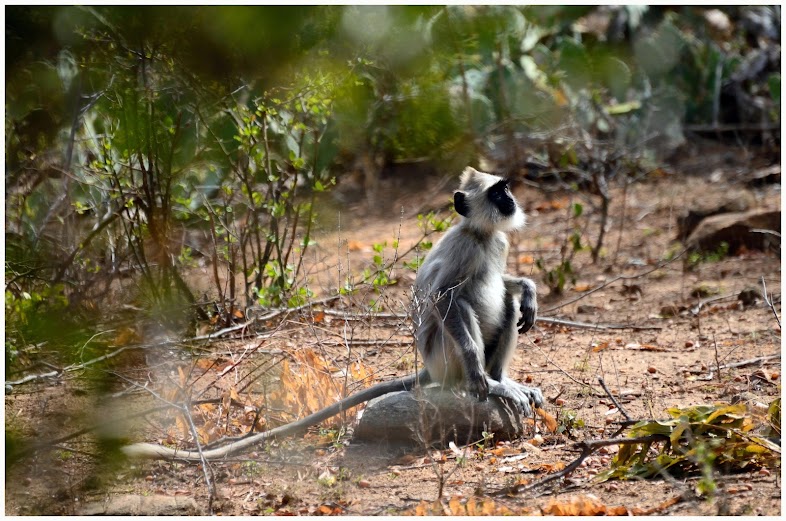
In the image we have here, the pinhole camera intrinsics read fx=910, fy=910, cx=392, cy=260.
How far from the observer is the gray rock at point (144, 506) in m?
3.77

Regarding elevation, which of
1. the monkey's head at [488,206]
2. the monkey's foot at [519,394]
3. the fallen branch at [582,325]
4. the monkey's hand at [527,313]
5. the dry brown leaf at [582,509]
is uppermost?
the monkey's head at [488,206]

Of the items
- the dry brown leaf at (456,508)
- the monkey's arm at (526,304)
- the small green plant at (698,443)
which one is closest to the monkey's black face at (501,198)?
the monkey's arm at (526,304)

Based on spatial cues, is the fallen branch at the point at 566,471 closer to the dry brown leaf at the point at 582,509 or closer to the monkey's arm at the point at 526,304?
the dry brown leaf at the point at 582,509

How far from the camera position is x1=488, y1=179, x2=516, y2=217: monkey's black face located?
5309 mm

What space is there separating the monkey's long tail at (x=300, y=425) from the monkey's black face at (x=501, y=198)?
1056 mm

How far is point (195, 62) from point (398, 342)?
16.3ft

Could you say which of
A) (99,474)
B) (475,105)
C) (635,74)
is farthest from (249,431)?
(635,74)

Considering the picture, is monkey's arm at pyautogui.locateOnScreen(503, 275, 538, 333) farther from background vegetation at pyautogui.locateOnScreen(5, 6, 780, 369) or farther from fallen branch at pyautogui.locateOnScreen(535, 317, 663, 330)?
fallen branch at pyautogui.locateOnScreen(535, 317, 663, 330)

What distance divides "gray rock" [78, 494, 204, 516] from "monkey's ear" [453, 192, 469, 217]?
223 cm

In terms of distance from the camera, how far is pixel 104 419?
1627mm

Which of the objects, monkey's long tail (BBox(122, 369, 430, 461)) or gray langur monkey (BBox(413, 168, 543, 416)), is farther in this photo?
gray langur monkey (BBox(413, 168, 543, 416))

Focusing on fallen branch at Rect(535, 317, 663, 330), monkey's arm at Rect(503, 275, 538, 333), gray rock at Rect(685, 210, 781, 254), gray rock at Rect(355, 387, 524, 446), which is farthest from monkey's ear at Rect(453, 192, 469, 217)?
gray rock at Rect(685, 210, 781, 254)

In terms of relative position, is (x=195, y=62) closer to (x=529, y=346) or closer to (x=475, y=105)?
(x=529, y=346)

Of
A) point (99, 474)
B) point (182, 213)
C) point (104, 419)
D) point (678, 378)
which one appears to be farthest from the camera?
point (182, 213)
